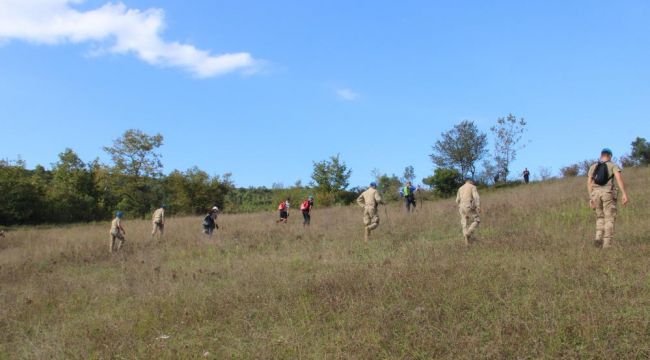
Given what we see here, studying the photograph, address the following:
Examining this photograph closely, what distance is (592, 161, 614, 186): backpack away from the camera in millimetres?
8250

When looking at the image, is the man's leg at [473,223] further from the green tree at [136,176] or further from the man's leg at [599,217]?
the green tree at [136,176]

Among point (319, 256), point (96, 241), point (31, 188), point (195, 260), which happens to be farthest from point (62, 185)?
point (319, 256)

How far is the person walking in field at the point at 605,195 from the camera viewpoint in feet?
26.9

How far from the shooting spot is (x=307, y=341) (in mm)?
5301

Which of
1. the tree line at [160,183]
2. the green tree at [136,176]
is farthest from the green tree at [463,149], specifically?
the green tree at [136,176]

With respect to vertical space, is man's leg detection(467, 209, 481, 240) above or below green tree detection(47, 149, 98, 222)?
below

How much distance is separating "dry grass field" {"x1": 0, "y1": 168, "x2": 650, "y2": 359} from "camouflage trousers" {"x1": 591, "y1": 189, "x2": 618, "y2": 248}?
220mm

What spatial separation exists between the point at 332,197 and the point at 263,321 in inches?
1559

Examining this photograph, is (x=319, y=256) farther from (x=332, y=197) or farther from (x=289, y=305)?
(x=332, y=197)

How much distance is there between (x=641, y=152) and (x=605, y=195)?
1814 inches

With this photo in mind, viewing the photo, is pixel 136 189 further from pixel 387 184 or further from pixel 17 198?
pixel 387 184

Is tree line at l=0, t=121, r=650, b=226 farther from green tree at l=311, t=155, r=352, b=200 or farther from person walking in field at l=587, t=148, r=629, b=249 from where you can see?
person walking in field at l=587, t=148, r=629, b=249

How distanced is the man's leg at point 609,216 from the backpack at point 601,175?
0.23 metres

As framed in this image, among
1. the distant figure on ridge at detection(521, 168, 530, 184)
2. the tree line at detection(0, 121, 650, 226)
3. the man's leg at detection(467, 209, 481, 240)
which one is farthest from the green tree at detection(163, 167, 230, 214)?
the man's leg at detection(467, 209, 481, 240)
